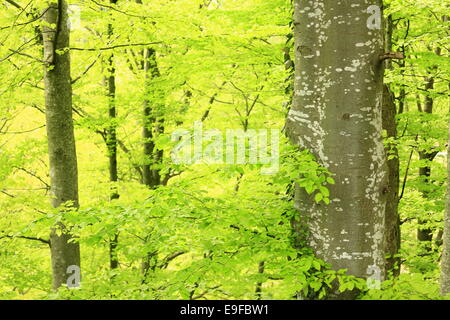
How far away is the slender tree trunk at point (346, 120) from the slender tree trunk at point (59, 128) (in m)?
3.30

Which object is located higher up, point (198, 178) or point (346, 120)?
point (346, 120)

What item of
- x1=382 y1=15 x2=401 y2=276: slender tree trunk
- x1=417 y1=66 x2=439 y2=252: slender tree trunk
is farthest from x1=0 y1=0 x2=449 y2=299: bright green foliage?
x1=417 y1=66 x2=439 y2=252: slender tree trunk

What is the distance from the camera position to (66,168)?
17.0 ft

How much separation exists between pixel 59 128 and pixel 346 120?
146 inches

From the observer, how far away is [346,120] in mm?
2996

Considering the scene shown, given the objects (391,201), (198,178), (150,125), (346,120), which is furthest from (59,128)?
(150,125)

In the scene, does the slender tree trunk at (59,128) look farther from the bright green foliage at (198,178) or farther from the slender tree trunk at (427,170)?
the slender tree trunk at (427,170)

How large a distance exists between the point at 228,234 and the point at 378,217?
3.95 feet

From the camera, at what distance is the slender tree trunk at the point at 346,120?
294 centimetres

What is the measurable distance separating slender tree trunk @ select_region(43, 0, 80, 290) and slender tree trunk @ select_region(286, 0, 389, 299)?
3.30 metres

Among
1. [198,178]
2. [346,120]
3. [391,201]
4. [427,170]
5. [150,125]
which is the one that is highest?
[150,125]

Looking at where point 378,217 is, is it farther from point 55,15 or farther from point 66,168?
point 55,15

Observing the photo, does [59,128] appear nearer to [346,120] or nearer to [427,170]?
[346,120]

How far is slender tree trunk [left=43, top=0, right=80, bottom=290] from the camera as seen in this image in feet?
16.5
